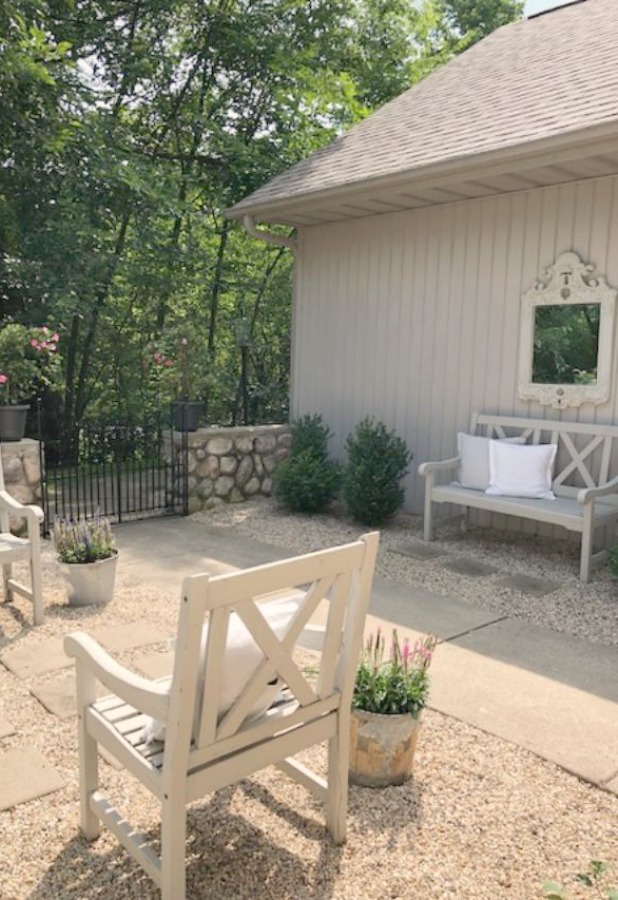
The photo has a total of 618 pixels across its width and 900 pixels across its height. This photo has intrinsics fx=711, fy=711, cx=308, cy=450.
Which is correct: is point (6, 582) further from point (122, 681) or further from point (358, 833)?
point (358, 833)

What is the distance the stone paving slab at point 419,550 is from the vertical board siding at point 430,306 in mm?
1107

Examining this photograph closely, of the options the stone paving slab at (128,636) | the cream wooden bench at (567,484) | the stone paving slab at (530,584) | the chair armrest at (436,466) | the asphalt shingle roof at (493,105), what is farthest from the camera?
the chair armrest at (436,466)

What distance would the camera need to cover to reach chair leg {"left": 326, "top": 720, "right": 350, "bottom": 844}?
2029mm

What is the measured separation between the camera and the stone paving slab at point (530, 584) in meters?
4.55

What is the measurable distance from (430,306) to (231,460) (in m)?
2.36

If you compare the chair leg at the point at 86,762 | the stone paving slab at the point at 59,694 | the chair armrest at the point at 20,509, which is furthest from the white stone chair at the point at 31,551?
the chair leg at the point at 86,762

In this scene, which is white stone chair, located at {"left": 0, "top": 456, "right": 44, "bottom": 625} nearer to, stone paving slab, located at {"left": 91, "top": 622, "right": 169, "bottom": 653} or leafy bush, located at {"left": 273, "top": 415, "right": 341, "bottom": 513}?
stone paving slab, located at {"left": 91, "top": 622, "right": 169, "bottom": 653}

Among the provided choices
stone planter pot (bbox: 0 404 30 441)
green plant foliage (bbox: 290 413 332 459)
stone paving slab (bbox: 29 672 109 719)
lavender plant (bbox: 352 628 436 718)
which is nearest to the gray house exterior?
green plant foliage (bbox: 290 413 332 459)

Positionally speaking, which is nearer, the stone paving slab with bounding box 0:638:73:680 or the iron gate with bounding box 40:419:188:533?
the stone paving slab with bounding box 0:638:73:680

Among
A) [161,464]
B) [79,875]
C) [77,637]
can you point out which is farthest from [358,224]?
[79,875]

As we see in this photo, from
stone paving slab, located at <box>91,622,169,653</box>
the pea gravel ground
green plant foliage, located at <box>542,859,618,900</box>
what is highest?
green plant foliage, located at <box>542,859,618,900</box>

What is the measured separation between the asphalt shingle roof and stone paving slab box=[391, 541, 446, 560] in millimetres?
2915

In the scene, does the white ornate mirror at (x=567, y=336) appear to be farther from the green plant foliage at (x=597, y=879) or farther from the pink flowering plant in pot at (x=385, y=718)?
the green plant foliage at (x=597, y=879)

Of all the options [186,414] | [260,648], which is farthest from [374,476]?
[260,648]
